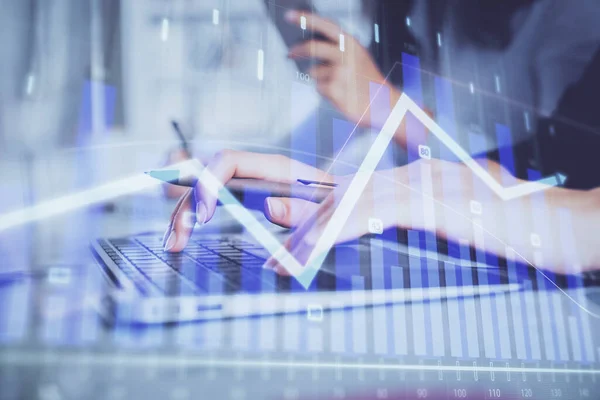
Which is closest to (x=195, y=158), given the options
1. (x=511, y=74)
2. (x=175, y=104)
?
(x=175, y=104)

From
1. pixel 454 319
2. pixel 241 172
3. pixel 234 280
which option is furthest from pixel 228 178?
pixel 454 319

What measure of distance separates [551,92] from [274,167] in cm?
62

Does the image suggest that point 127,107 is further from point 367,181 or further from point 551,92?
point 551,92

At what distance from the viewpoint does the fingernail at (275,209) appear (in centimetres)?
61

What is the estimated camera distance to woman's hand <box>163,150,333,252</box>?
56 cm

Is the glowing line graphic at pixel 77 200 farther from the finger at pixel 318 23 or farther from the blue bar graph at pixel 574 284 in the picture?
the blue bar graph at pixel 574 284

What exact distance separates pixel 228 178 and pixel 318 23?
27 centimetres

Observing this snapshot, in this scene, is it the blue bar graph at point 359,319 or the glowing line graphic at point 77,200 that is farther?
the blue bar graph at point 359,319

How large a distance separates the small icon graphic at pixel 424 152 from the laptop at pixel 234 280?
0.50 feet

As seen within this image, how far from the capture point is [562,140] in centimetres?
94

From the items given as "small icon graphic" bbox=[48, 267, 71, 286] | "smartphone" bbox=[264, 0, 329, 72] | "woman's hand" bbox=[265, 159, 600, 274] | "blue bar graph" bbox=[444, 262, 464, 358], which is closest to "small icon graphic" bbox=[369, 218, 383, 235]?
"woman's hand" bbox=[265, 159, 600, 274]

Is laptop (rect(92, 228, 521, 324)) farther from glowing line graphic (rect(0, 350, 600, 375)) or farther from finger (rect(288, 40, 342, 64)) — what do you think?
finger (rect(288, 40, 342, 64))

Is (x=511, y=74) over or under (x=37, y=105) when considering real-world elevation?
over

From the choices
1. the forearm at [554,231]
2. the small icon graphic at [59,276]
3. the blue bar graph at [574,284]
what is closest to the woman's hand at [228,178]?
the small icon graphic at [59,276]
